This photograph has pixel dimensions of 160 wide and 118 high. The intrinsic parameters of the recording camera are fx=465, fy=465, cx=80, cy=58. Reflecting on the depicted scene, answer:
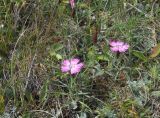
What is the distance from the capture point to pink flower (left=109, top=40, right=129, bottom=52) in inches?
72.3

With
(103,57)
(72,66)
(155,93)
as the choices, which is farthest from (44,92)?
(155,93)

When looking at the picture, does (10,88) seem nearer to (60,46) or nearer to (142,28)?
(60,46)

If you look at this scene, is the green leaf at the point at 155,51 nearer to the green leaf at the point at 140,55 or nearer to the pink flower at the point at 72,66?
the green leaf at the point at 140,55

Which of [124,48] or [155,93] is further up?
[124,48]

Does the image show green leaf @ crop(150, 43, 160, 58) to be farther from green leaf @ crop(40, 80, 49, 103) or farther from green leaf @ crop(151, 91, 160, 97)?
green leaf @ crop(40, 80, 49, 103)

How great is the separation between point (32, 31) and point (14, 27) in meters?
0.09

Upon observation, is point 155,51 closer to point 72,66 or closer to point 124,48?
point 124,48

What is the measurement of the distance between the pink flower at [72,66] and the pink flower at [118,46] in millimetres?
143

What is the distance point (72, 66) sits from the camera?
1783 mm

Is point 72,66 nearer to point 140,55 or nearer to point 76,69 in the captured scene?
point 76,69

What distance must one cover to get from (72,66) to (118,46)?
212 mm

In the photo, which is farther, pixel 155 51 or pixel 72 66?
pixel 155 51

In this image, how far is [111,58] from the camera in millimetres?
1893

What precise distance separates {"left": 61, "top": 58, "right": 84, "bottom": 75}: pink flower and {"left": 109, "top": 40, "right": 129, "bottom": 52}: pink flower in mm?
143
